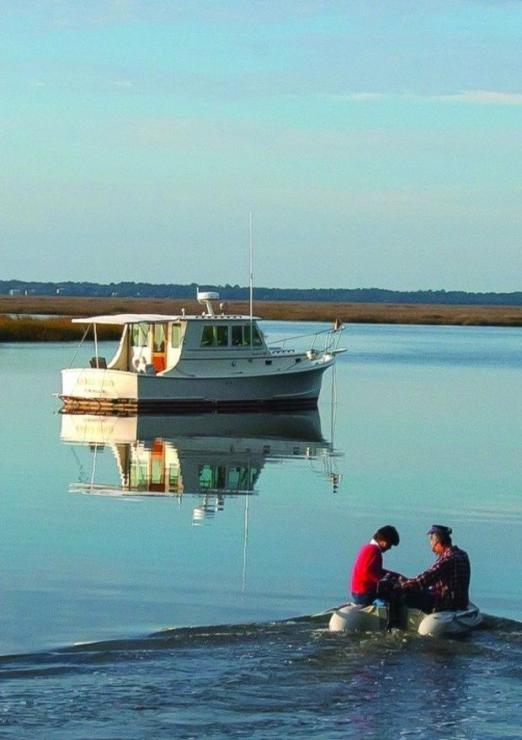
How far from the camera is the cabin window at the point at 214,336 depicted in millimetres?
39469

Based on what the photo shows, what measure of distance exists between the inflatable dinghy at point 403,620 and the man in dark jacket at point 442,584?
0.31 feet

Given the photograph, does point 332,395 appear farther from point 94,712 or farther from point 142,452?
point 94,712

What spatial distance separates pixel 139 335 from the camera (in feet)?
134

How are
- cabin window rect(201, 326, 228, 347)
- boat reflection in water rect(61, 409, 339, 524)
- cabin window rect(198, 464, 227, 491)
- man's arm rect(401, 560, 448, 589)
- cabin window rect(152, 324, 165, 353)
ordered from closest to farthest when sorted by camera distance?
man's arm rect(401, 560, 448, 589) → boat reflection in water rect(61, 409, 339, 524) → cabin window rect(198, 464, 227, 491) → cabin window rect(201, 326, 228, 347) → cabin window rect(152, 324, 165, 353)

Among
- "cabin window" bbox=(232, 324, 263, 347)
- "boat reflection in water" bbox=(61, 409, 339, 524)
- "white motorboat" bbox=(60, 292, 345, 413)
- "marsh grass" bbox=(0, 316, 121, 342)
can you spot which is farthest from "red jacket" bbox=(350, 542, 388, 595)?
"marsh grass" bbox=(0, 316, 121, 342)

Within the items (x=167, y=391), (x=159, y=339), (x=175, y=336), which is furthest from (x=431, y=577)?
(x=159, y=339)

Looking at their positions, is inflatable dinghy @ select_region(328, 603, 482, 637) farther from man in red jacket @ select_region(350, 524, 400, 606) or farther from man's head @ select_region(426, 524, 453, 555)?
man's head @ select_region(426, 524, 453, 555)

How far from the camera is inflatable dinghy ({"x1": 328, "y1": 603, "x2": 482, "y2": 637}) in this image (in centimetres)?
1392

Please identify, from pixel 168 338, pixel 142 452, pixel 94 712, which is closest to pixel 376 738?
pixel 94 712

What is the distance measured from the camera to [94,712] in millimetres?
11344

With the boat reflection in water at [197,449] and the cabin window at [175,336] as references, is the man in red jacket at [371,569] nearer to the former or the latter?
the boat reflection in water at [197,449]

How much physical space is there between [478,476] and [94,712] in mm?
15680

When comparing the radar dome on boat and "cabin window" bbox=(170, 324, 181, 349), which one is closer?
"cabin window" bbox=(170, 324, 181, 349)

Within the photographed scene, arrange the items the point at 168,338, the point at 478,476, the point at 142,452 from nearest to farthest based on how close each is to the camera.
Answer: the point at 478,476 → the point at 142,452 → the point at 168,338
